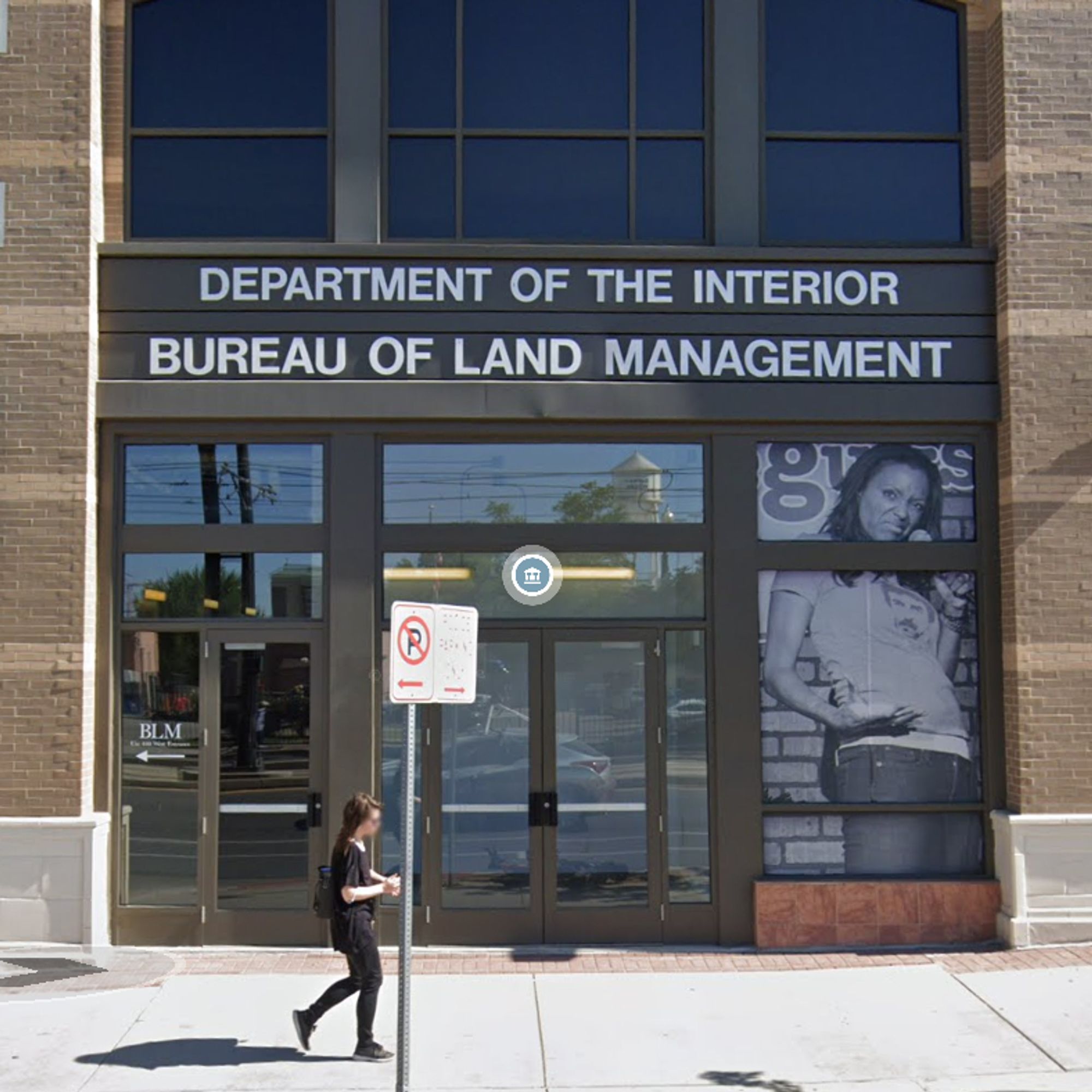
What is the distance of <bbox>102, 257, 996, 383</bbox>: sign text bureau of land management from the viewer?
33.2 ft

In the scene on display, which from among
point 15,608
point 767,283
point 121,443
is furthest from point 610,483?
point 15,608

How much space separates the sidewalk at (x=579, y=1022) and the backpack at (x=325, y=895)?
2.72 ft

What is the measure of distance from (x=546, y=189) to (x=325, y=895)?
5709 mm

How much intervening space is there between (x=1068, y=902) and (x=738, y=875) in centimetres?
236

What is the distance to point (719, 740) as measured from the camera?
10039mm

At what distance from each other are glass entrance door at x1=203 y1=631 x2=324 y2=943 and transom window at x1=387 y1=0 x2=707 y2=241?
3.65m

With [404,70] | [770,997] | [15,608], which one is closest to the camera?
[770,997]

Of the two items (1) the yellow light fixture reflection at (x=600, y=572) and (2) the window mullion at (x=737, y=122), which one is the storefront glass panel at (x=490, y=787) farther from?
(2) the window mullion at (x=737, y=122)

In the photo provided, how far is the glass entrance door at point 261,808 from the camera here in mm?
9930

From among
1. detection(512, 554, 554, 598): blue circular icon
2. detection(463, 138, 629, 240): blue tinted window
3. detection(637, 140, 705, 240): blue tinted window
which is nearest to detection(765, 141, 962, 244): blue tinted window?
detection(637, 140, 705, 240): blue tinted window

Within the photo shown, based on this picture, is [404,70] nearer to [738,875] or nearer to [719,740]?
[719,740]

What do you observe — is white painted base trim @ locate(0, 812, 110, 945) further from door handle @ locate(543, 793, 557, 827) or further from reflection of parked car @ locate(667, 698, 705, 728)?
reflection of parked car @ locate(667, 698, 705, 728)

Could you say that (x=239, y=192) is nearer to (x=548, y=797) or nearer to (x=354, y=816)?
(x=548, y=797)

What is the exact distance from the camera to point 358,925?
7367mm
